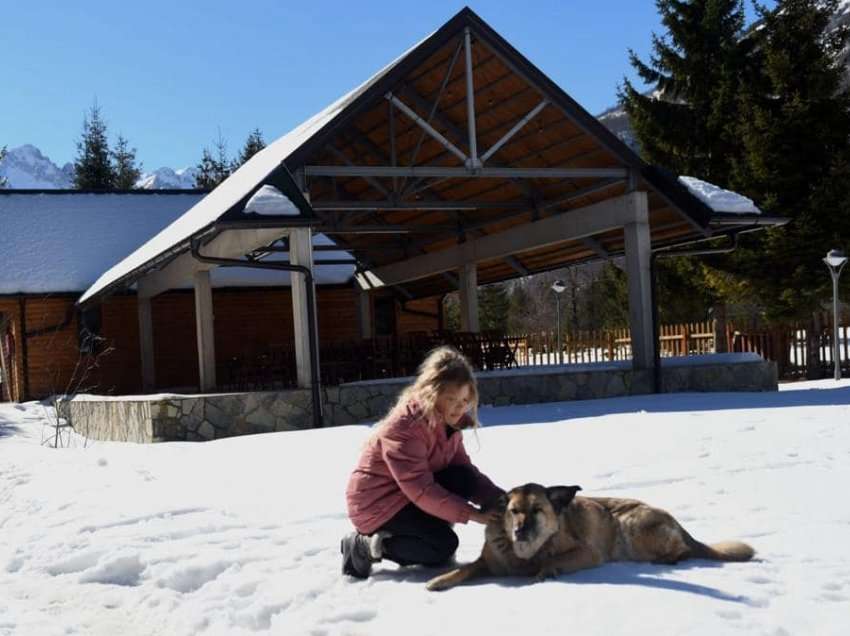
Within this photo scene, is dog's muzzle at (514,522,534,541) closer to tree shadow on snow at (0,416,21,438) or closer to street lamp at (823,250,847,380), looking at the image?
tree shadow on snow at (0,416,21,438)

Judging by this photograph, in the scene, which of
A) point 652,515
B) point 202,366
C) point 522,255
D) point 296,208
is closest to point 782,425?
point 652,515

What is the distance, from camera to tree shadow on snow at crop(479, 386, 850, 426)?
11367 mm

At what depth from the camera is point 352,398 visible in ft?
43.6

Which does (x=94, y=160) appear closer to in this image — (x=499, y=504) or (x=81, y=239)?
(x=81, y=239)

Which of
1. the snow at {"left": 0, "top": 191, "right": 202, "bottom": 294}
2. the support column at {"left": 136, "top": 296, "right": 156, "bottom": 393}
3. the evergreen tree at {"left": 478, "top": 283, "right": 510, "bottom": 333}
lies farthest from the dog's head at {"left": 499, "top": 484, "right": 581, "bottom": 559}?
the evergreen tree at {"left": 478, "top": 283, "right": 510, "bottom": 333}

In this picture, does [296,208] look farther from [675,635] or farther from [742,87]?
[742,87]

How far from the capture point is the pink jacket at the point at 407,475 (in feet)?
15.0

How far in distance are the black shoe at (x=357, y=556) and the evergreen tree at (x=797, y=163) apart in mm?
19856

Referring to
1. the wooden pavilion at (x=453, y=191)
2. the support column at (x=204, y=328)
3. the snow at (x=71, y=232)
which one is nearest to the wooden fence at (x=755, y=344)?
the wooden pavilion at (x=453, y=191)

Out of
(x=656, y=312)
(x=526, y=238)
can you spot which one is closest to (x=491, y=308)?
(x=526, y=238)

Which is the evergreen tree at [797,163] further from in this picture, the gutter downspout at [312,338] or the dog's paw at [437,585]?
the dog's paw at [437,585]

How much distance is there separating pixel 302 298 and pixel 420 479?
8420 mm

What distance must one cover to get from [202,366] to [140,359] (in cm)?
638

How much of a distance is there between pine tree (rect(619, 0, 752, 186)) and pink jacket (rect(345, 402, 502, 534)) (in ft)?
72.9
